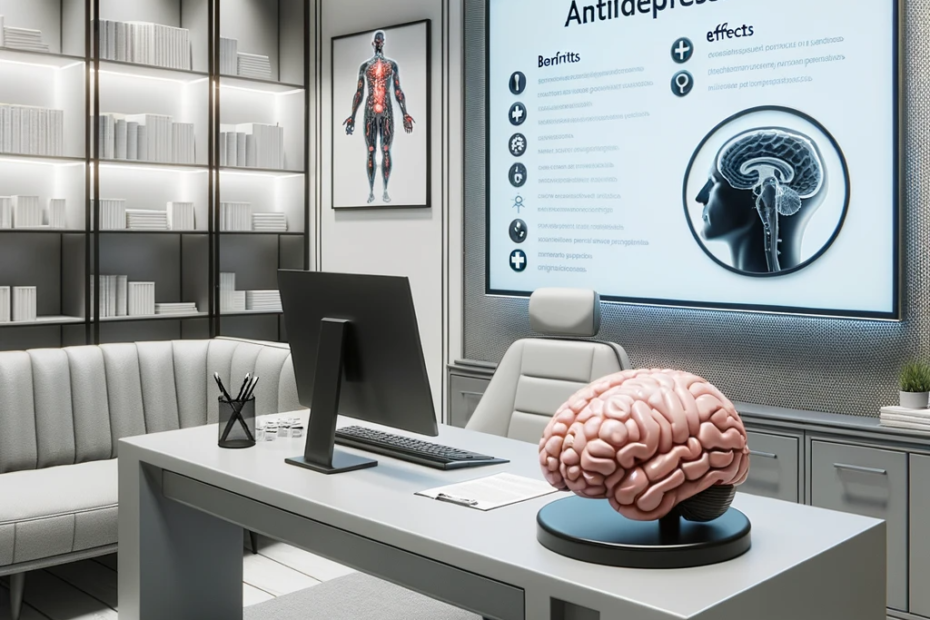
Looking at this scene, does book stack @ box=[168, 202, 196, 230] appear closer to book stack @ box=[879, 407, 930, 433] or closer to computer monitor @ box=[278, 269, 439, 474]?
computer monitor @ box=[278, 269, 439, 474]

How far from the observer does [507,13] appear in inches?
175

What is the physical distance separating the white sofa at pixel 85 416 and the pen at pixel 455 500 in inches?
76.3

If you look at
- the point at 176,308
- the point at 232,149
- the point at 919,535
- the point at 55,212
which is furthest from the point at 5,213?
the point at 919,535

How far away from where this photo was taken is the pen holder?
246cm

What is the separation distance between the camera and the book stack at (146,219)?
499 centimetres

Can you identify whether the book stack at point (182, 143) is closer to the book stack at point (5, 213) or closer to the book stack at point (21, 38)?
the book stack at point (21, 38)

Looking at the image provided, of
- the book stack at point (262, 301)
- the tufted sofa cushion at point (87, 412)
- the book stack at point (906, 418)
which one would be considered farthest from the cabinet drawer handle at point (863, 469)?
the book stack at point (262, 301)

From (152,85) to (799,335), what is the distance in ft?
12.7

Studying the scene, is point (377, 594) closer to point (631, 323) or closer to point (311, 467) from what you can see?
point (311, 467)

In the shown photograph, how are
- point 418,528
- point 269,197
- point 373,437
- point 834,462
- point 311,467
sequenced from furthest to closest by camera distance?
1. point 269,197
2. point 834,462
3. point 373,437
4. point 311,467
5. point 418,528

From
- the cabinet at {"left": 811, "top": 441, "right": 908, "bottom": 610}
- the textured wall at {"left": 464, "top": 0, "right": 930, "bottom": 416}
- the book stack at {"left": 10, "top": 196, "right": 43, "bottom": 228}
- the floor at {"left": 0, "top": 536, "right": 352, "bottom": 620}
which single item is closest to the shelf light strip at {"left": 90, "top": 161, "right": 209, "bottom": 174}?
the book stack at {"left": 10, "top": 196, "right": 43, "bottom": 228}

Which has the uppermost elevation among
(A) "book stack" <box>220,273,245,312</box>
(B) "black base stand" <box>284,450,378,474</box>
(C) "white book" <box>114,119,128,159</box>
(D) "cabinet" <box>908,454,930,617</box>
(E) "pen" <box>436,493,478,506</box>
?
(C) "white book" <box>114,119,128,159</box>

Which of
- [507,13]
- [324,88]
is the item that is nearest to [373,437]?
[507,13]

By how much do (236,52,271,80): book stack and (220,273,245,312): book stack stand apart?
1.22 meters
